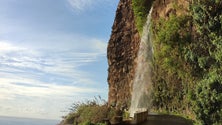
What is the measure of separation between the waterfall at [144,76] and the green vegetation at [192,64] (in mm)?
1559

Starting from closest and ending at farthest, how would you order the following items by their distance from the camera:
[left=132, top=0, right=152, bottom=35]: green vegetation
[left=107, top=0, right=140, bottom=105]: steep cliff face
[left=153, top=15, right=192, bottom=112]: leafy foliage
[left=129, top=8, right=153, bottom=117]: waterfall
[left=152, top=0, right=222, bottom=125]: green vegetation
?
1. [left=152, top=0, right=222, bottom=125]: green vegetation
2. [left=153, top=15, right=192, bottom=112]: leafy foliage
3. [left=129, top=8, right=153, bottom=117]: waterfall
4. [left=132, top=0, right=152, bottom=35]: green vegetation
5. [left=107, top=0, right=140, bottom=105]: steep cliff face

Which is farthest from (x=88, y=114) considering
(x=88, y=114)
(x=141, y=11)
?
(x=141, y=11)

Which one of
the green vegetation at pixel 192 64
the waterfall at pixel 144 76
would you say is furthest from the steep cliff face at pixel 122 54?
the green vegetation at pixel 192 64

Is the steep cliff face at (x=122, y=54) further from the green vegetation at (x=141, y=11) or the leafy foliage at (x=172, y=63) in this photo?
the leafy foliage at (x=172, y=63)

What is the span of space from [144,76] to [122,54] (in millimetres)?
10789

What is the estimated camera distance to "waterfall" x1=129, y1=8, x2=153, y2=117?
3466cm

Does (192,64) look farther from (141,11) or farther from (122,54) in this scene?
(122,54)

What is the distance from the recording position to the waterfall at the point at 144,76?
114 feet

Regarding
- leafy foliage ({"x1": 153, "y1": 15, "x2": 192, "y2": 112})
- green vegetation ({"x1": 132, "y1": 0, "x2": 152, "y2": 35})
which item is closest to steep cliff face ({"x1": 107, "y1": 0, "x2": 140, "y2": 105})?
green vegetation ({"x1": 132, "y1": 0, "x2": 152, "y2": 35})

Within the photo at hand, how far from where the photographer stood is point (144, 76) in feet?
118

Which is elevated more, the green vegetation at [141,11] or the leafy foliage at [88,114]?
the green vegetation at [141,11]

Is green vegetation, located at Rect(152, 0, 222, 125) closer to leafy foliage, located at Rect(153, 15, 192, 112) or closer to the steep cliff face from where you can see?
leafy foliage, located at Rect(153, 15, 192, 112)

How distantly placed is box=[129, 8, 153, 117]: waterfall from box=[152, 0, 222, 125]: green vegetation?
5.11 ft

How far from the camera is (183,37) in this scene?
1063 inches
